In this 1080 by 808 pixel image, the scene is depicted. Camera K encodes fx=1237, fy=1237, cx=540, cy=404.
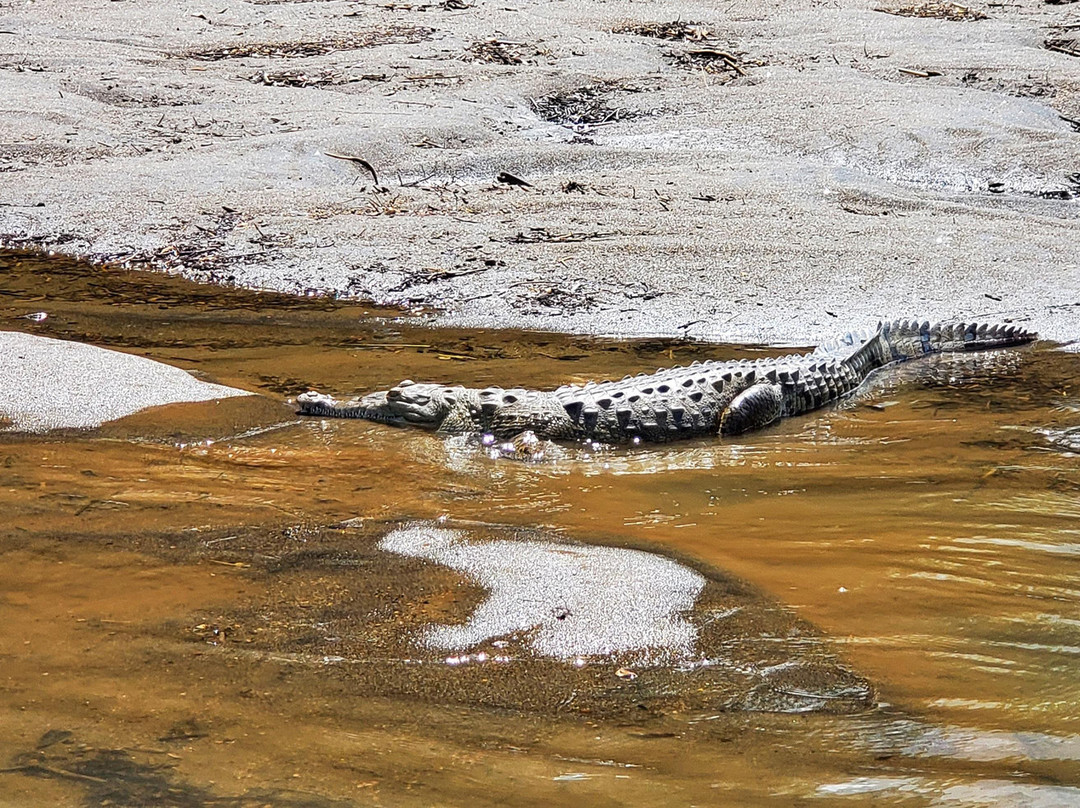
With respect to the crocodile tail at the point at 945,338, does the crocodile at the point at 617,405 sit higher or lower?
lower

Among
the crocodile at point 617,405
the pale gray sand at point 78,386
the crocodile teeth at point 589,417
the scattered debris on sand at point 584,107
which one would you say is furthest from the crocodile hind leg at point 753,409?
the scattered debris on sand at point 584,107

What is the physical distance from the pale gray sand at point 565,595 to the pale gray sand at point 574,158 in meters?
2.89

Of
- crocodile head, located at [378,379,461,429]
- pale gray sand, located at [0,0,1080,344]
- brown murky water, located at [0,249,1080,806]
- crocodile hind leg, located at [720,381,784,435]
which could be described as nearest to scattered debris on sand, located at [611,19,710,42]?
pale gray sand, located at [0,0,1080,344]

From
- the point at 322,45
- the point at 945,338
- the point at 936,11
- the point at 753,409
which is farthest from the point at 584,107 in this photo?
the point at 753,409

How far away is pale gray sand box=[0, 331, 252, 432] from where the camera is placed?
5.31m

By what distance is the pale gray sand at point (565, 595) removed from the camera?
350cm

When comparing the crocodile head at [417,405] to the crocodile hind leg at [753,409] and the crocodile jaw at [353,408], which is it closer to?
the crocodile jaw at [353,408]

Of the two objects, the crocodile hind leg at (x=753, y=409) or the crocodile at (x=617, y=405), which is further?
the crocodile hind leg at (x=753, y=409)

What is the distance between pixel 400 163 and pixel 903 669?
662cm

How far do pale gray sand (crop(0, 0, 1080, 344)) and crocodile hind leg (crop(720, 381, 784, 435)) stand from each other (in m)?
1.12

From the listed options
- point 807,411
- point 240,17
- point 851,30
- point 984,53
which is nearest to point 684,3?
point 851,30

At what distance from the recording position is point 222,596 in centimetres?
369

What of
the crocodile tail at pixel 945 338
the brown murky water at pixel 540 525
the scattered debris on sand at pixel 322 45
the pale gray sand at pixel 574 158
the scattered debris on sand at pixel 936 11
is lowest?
the brown murky water at pixel 540 525

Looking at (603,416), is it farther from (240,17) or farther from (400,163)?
(240,17)
